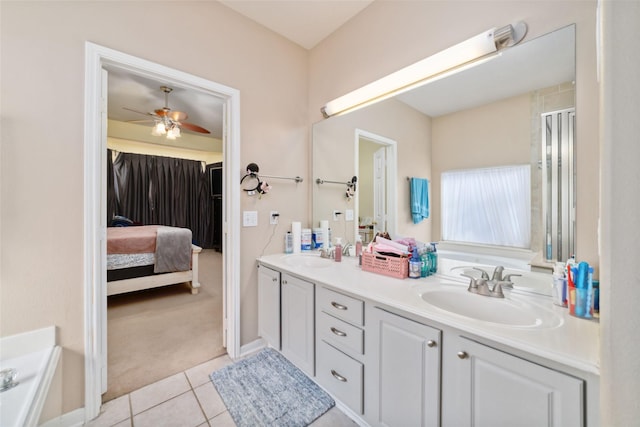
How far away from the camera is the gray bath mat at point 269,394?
1450mm

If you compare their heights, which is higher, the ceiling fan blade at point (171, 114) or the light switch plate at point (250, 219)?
the ceiling fan blade at point (171, 114)

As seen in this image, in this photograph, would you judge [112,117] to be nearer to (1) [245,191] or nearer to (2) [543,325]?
(1) [245,191]

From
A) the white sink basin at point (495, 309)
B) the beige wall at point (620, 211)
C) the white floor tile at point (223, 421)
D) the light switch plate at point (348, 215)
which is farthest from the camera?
the light switch plate at point (348, 215)

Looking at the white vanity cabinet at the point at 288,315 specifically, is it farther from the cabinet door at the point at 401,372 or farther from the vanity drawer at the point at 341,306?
the cabinet door at the point at 401,372

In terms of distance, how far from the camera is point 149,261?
10.6 ft

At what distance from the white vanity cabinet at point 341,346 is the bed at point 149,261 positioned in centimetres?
270

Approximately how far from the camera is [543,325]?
3.09 feet

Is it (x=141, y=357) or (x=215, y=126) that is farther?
(x=215, y=126)

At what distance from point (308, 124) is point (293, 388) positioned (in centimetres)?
220

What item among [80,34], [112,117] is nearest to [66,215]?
Answer: [80,34]

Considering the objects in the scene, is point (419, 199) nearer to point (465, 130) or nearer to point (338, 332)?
point (465, 130)

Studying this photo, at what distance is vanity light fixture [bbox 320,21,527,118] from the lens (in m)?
1.28

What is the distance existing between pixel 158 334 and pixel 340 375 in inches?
77.5

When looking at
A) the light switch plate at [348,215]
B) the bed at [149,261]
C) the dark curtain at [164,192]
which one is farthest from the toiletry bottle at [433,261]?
the dark curtain at [164,192]
